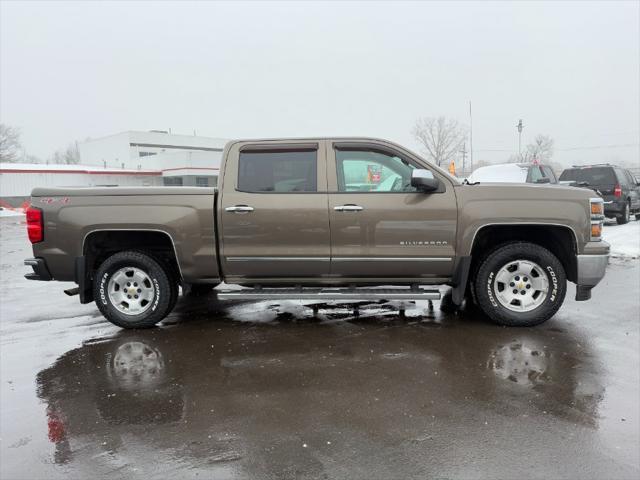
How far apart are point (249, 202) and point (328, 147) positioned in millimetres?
1061

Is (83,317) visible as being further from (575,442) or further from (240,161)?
(575,442)

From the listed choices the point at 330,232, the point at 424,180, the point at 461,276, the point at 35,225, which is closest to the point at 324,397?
the point at 330,232

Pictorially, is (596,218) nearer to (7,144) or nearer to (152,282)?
(152,282)

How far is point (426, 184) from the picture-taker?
15.9ft

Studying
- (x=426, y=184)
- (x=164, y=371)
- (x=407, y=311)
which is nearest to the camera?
(x=164, y=371)

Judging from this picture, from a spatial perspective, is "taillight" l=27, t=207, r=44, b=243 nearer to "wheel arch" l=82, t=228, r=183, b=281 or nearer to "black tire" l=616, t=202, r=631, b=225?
"wheel arch" l=82, t=228, r=183, b=281

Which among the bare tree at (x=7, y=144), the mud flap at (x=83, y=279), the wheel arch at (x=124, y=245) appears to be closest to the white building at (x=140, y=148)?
the bare tree at (x=7, y=144)

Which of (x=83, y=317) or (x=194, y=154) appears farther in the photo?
(x=194, y=154)

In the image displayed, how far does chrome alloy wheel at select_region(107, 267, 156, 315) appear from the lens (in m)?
5.28

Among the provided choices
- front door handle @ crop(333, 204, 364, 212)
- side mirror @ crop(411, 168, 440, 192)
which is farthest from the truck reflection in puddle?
side mirror @ crop(411, 168, 440, 192)

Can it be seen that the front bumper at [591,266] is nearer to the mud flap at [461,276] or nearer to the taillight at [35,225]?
the mud flap at [461,276]

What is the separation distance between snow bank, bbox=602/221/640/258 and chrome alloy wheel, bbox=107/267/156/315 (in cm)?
927

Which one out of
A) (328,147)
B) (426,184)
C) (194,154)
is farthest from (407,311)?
(194,154)

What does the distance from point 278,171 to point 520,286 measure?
9.49 ft
